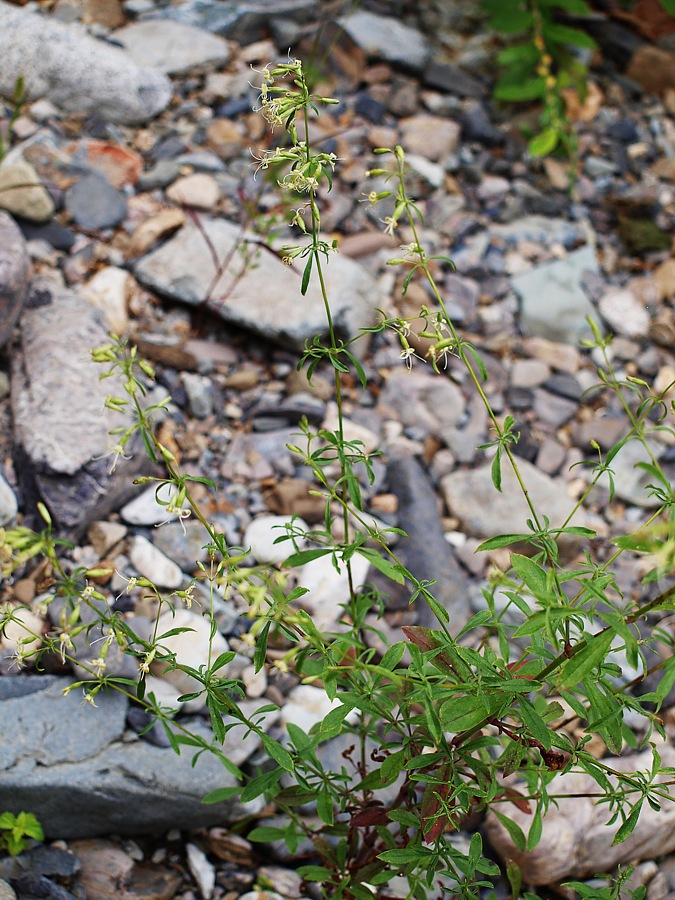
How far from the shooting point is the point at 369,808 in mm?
1727

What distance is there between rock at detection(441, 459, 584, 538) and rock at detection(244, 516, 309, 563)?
2.00 ft

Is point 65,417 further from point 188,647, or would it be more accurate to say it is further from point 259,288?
point 259,288

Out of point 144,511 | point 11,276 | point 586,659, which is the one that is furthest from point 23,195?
point 586,659

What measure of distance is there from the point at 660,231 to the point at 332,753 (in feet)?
9.08

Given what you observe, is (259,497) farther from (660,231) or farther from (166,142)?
(660,231)

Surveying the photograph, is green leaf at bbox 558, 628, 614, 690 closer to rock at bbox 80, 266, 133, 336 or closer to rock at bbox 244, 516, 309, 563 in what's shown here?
rock at bbox 244, 516, 309, 563

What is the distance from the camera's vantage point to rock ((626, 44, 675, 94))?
14.7ft

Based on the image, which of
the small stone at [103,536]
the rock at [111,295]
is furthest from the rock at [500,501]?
the rock at [111,295]

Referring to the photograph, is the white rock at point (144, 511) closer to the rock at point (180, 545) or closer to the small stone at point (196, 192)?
the rock at point (180, 545)

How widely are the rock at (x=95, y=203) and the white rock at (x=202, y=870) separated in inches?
83.7

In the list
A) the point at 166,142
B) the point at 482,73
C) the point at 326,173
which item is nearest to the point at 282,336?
the point at 166,142

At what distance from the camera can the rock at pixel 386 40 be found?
4234 millimetres

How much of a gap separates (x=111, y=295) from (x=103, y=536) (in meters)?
0.93

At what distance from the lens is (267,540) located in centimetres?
259
